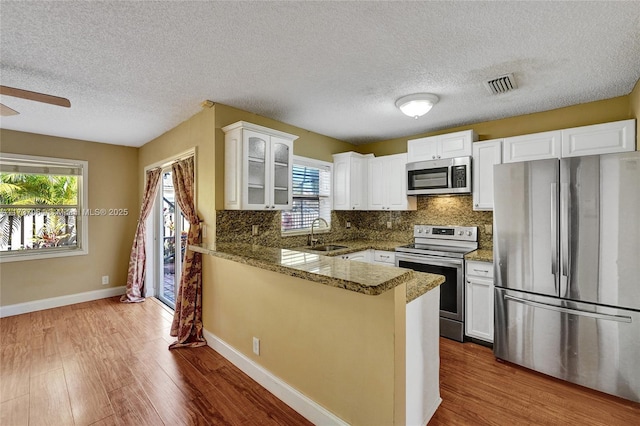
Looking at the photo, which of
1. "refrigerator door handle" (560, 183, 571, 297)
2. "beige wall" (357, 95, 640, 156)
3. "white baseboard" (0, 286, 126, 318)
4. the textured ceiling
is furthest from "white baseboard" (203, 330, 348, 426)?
"beige wall" (357, 95, 640, 156)

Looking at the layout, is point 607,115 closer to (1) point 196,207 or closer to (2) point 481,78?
(2) point 481,78

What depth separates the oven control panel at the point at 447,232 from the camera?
3607 mm

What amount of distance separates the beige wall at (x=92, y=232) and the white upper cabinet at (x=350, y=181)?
137 inches

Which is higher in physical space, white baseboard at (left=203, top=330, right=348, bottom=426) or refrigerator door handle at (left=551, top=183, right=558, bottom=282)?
refrigerator door handle at (left=551, top=183, right=558, bottom=282)

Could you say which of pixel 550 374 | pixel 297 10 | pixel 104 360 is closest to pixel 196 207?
pixel 104 360

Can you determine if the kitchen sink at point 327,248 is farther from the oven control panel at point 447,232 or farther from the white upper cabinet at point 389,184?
the oven control panel at point 447,232

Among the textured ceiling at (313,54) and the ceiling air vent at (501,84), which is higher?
the textured ceiling at (313,54)

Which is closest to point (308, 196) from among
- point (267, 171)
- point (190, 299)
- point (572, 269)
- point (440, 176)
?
point (267, 171)

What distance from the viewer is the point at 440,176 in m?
3.56

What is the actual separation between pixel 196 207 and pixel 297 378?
82.8 inches

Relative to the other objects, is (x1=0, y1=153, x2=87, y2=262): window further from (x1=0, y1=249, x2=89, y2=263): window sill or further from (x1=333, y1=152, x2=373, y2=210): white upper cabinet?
(x1=333, y1=152, x2=373, y2=210): white upper cabinet

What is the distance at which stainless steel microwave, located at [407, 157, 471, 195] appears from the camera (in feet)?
11.1

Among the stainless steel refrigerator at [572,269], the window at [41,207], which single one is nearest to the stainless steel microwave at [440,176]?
the stainless steel refrigerator at [572,269]

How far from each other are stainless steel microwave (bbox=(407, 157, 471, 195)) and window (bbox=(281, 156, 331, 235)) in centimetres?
123
